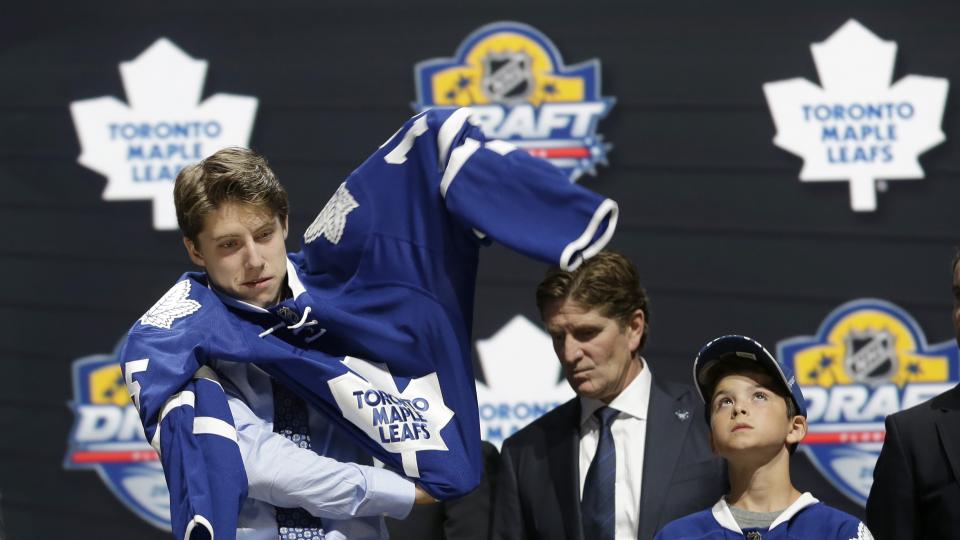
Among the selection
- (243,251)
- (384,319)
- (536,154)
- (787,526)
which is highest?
(536,154)

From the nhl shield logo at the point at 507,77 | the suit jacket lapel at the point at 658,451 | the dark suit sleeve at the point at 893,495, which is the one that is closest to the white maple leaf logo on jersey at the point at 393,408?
the suit jacket lapel at the point at 658,451

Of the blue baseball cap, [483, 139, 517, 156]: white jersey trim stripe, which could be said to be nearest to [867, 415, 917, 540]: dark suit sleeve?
the blue baseball cap

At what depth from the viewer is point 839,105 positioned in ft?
10.7

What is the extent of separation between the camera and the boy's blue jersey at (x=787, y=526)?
1957 millimetres

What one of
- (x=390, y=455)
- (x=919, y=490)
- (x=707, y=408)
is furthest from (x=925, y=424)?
(x=390, y=455)

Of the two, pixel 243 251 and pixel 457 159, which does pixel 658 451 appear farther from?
pixel 243 251

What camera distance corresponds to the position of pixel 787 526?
1.99 meters

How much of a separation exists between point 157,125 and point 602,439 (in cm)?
161

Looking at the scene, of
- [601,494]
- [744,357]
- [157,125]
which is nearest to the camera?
[744,357]

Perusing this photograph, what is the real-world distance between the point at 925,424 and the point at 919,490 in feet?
0.38

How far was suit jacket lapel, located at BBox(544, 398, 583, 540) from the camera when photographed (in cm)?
239

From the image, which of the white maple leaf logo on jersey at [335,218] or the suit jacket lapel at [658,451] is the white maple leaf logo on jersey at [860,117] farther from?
the white maple leaf logo on jersey at [335,218]

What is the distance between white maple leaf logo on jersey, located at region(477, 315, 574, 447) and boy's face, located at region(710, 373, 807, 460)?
3.97 feet

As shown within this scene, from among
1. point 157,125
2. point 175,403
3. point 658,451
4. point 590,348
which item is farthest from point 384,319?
point 157,125
